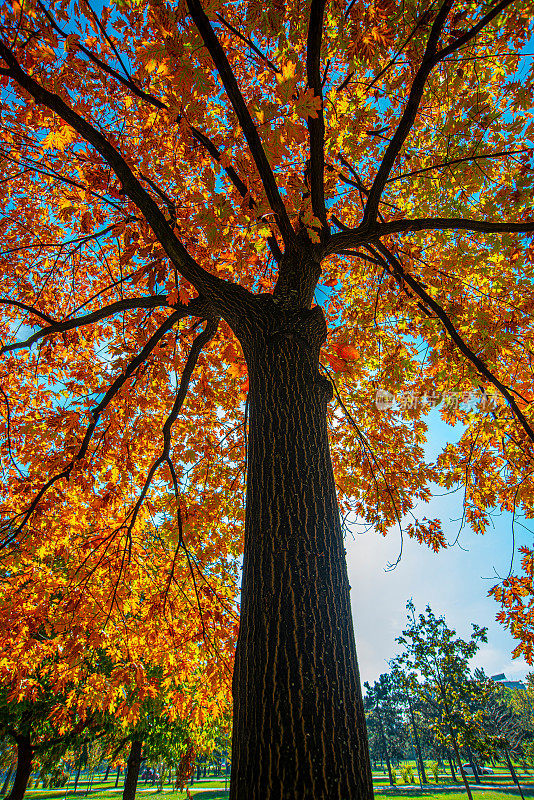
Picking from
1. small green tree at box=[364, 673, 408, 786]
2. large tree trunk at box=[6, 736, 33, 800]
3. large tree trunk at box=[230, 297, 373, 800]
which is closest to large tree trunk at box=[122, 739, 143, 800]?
large tree trunk at box=[6, 736, 33, 800]

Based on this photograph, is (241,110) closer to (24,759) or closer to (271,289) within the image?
(271,289)

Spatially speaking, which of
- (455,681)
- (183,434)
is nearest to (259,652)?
(183,434)

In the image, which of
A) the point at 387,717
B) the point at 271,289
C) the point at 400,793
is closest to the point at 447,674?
the point at 400,793

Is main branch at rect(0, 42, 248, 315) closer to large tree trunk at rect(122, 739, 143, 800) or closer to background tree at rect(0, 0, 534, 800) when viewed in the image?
background tree at rect(0, 0, 534, 800)

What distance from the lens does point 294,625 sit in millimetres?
1730

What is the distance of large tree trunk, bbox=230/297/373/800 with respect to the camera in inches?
57.7

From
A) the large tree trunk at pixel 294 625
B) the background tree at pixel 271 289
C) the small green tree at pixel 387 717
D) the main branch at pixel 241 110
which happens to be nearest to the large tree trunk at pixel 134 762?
the background tree at pixel 271 289

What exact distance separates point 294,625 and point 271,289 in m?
3.92

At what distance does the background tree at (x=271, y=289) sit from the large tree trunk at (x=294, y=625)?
1 centimetres

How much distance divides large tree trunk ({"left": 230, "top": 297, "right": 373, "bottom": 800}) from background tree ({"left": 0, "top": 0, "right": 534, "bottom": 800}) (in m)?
0.01

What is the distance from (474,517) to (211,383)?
4258mm

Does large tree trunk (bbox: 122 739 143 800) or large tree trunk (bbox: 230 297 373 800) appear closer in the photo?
large tree trunk (bbox: 230 297 373 800)

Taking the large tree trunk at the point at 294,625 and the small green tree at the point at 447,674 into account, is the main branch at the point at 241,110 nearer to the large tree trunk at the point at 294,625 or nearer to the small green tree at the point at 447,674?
the large tree trunk at the point at 294,625

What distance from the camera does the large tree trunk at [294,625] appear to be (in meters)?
1.47
